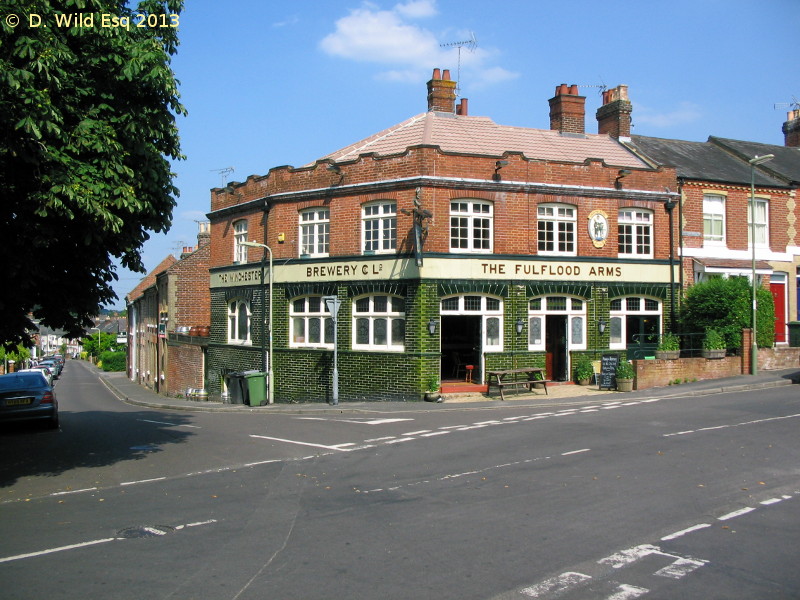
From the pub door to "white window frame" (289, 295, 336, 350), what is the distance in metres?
7.20

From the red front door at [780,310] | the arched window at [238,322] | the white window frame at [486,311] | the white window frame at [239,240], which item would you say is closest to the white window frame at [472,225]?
the white window frame at [486,311]

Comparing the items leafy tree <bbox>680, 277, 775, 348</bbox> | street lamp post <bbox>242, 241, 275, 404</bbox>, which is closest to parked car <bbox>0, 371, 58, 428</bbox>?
street lamp post <bbox>242, 241, 275, 404</bbox>

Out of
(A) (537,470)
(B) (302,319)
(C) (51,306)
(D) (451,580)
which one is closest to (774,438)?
(A) (537,470)

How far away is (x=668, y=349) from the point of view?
23.6 m

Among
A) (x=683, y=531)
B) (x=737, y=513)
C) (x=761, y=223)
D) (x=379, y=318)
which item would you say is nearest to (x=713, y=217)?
(x=761, y=223)

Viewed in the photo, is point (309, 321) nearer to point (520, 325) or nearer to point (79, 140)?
point (520, 325)

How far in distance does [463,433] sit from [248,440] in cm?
446

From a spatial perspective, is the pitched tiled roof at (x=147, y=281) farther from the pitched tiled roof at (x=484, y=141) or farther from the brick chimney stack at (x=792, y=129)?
the brick chimney stack at (x=792, y=129)

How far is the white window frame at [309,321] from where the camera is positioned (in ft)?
80.7

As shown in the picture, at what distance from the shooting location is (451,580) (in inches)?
246

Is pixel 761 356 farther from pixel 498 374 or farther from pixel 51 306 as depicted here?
pixel 51 306

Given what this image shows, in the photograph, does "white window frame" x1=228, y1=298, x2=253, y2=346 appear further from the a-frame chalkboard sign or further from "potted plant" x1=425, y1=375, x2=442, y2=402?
the a-frame chalkboard sign

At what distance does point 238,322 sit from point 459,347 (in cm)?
965

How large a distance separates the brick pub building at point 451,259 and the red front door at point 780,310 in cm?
552
